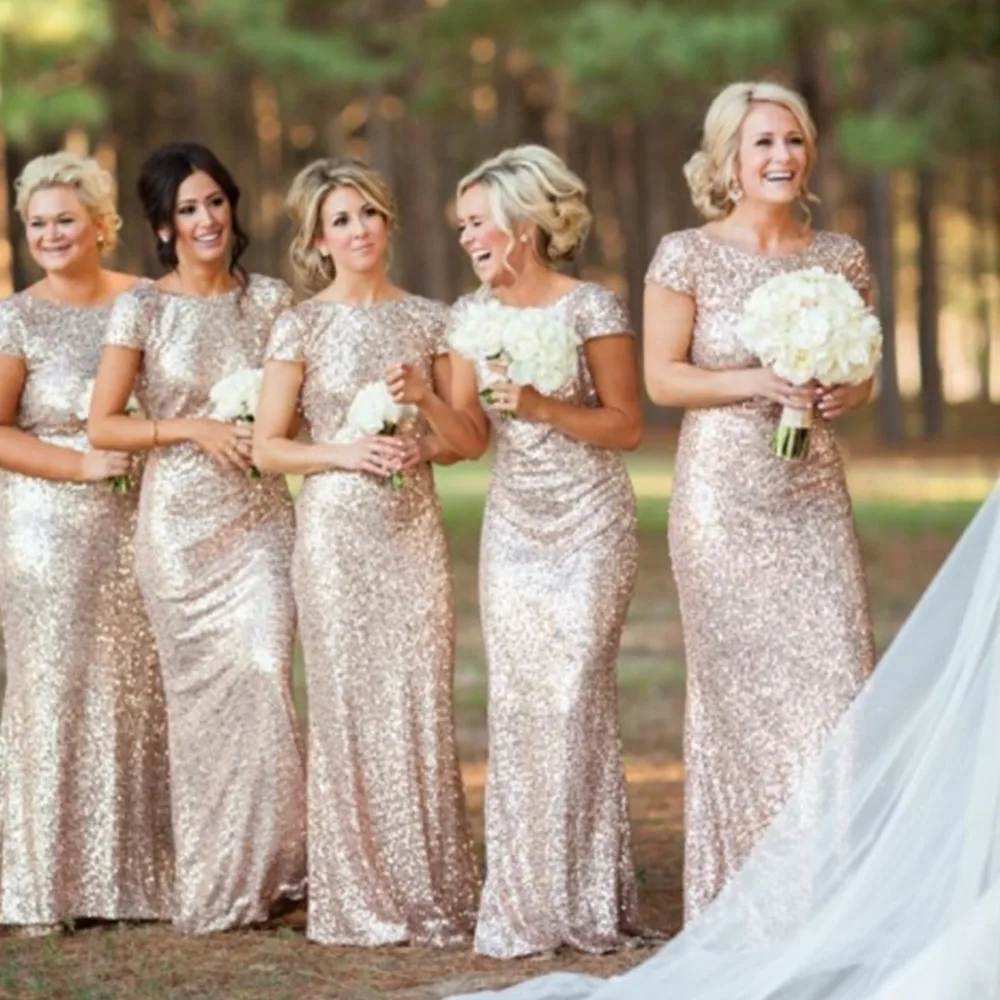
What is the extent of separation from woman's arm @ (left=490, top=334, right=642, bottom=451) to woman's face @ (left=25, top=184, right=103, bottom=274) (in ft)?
6.12

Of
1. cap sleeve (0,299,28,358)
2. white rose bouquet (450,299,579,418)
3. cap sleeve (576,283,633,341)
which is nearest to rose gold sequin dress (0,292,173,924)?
cap sleeve (0,299,28,358)

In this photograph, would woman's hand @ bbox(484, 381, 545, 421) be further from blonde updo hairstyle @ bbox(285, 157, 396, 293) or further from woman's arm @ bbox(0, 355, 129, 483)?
woman's arm @ bbox(0, 355, 129, 483)

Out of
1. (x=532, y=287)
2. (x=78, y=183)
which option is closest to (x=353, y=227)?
(x=532, y=287)

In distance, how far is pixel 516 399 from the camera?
776 cm

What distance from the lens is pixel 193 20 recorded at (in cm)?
3744

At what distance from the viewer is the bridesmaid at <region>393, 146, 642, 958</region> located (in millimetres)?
7977

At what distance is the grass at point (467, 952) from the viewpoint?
7719 millimetres

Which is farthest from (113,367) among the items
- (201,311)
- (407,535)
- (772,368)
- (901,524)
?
(901,524)

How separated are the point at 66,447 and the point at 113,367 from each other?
0.48 metres

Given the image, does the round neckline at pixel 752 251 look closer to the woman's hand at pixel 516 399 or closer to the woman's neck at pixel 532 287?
the woman's neck at pixel 532 287

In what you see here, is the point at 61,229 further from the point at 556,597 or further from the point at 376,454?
the point at 556,597

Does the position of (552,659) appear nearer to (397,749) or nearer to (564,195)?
(397,749)

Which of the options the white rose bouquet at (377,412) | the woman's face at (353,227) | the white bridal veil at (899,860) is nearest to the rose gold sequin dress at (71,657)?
the woman's face at (353,227)

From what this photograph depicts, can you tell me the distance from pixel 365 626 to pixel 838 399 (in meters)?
1.71
